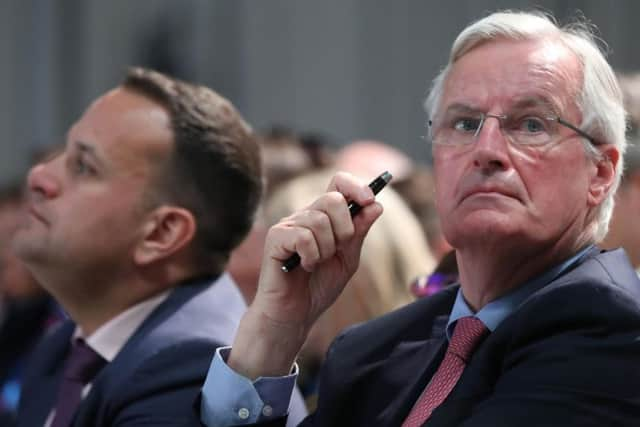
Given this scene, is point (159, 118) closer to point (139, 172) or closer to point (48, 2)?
point (139, 172)

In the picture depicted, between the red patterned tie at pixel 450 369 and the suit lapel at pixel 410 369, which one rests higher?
the red patterned tie at pixel 450 369

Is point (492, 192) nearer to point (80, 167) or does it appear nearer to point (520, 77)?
point (520, 77)

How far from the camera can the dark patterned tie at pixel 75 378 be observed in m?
2.76

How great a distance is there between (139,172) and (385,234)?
0.84 m

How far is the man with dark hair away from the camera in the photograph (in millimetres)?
2824

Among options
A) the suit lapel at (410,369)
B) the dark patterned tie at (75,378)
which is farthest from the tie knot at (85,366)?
the suit lapel at (410,369)

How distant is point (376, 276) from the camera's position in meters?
3.34

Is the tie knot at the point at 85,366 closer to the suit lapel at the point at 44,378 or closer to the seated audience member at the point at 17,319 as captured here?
the suit lapel at the point at 44,378

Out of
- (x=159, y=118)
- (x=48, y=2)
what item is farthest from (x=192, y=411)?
(x=48, y=2)

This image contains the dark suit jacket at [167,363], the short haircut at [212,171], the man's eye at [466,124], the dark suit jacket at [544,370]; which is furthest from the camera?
the short haircut at [212,171]

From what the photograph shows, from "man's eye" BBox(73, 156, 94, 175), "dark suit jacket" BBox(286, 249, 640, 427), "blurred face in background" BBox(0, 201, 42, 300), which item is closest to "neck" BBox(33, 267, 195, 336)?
"man's eye" BBox(73, 156, 94, 175)

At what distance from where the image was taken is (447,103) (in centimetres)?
219

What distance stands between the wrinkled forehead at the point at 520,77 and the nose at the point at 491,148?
0.03 metres

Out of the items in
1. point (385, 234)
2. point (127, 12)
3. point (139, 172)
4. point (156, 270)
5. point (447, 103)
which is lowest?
point (127, 12)
